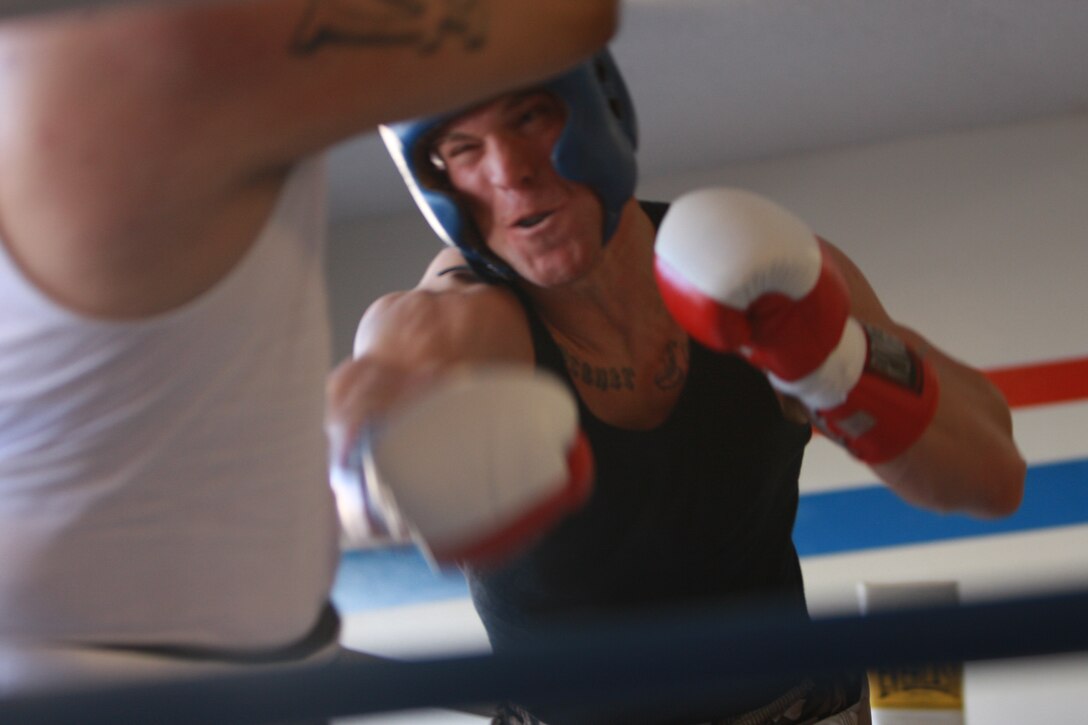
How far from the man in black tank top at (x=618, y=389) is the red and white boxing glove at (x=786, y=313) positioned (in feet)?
0.04

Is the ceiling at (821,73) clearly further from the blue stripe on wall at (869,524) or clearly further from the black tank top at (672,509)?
the black tank top at (672,509)

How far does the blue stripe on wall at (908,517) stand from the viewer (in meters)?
3.97

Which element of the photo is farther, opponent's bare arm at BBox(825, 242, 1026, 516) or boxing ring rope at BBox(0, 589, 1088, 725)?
opponent's bare arm at BBox(825, 242, 1026, 516)

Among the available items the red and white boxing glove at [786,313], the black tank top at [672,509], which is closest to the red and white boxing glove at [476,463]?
the red and white boxing glove at [786,313]

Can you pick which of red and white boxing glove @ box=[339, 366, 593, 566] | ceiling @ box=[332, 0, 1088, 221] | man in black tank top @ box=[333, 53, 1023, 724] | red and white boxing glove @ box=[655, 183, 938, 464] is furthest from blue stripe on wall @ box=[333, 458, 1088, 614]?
red and white boxing glove @ box=[339, 366, 593, 566]

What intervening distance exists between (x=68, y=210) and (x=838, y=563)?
3735 mm

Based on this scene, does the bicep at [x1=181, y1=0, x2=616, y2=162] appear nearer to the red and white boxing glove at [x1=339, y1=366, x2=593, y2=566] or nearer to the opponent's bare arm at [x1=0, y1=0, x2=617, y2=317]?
the opponent's bare arm at [x1=0, y1=0, x2=617, y2=317]

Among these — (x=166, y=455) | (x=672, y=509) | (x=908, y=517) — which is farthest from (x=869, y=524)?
(x=166, y=455)

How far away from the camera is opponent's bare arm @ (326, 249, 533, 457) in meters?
1.39

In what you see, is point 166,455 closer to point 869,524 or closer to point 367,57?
point 367,57

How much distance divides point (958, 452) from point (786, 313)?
1.15 ft

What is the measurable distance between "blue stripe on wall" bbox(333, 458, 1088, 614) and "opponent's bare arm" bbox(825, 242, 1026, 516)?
7.75 ft

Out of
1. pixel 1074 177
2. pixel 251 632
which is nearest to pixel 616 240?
pixel 251 632

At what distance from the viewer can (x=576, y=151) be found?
153 centimetres
